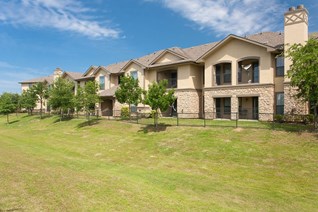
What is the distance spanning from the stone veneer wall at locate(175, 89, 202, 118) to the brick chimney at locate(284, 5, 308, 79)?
11463 millimetres

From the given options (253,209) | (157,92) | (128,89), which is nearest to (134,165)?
(253,209)

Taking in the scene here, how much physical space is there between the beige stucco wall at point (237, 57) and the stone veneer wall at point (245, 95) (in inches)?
26.9

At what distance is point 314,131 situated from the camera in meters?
17.8

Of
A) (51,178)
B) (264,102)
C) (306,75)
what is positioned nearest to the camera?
(51,178)

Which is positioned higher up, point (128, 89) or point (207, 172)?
point (128, 89)

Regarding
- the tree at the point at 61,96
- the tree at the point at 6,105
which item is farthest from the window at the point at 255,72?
the tree at the point at 6,105

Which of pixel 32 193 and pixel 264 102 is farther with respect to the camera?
pixel 264 102

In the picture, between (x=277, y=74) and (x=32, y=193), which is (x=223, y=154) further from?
(x=277, y=74)

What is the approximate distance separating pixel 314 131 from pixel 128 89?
59.0 ft

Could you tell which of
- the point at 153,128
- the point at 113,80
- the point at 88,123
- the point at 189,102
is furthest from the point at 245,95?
the point at 113,80

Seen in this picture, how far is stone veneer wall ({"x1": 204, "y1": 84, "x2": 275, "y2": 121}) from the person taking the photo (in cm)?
2533

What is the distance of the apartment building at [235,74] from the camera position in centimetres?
2362

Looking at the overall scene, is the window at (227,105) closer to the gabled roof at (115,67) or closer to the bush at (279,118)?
the bush at (279,118)

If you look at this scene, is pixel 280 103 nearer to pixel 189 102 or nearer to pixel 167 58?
pixel 189 102
